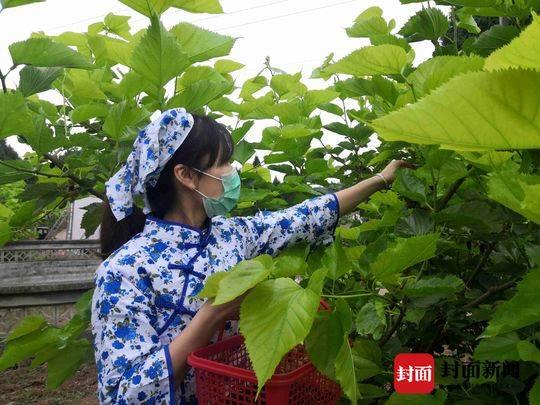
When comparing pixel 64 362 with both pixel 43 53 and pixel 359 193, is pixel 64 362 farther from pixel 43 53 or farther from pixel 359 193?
pixel 359 193

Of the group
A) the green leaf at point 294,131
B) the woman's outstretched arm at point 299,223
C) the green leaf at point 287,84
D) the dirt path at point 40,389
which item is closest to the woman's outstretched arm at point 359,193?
the woman's outstretched arm at point 299,223

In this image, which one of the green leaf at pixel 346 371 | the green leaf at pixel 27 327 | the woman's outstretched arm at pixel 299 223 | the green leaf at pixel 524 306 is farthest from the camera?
the woman's outstretched arm at pixel 299 223

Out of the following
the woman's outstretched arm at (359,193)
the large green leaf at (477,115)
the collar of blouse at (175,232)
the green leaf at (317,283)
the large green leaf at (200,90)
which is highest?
the large green leaf at (477,115)

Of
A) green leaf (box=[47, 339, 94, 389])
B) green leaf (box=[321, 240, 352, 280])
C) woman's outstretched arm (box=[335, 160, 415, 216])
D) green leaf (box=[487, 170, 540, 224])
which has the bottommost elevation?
green leaf (box=[47, 339, 94, 389])

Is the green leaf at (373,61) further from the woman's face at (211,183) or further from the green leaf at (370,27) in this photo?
the woman's face at (211,183)

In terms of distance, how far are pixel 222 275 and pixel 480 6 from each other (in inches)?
28.9

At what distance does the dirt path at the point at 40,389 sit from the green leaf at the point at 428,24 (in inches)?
132

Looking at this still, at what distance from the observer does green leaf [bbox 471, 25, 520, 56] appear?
3.19 ft

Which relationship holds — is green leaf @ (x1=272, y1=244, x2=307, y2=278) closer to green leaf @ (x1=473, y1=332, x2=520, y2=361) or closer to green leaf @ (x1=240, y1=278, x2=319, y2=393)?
green leaf @ (x1=240, y1=278, x2=319, y2=393)

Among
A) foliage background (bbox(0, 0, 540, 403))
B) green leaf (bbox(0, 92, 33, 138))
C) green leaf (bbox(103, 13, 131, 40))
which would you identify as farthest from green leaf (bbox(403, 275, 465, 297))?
green leaf (bbox(103, 13, 131, 40))

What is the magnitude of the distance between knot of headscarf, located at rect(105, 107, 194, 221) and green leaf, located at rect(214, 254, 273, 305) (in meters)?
0.74

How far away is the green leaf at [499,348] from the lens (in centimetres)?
72

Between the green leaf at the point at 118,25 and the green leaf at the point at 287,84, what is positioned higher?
the green leaf at the point at 118,25

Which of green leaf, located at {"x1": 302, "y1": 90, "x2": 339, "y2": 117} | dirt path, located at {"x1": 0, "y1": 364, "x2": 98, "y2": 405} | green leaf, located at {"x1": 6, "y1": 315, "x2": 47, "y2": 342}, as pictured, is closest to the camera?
green leaf, located at {"x1": 6, "y1": 315, "x2": 47, "y2": 342}
